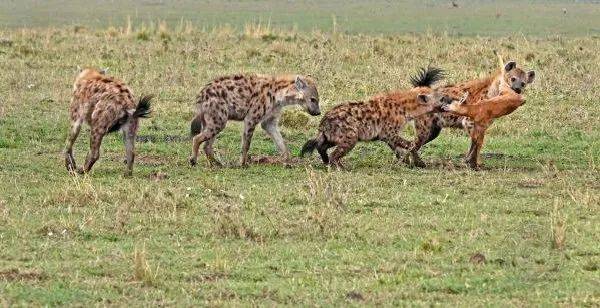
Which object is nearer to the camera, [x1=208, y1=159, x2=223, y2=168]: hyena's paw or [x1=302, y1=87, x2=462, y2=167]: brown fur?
[x1=302, y1=87, x2=462, y2=167]: brown fur

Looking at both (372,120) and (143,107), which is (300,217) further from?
(372,120)

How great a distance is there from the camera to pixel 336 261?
23.0 feet

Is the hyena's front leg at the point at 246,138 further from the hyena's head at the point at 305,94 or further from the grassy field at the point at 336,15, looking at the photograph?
the grassy field at the point at 336,15

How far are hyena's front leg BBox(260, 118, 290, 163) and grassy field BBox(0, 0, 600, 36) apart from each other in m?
15.4

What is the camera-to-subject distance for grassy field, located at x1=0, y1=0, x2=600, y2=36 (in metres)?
29.8

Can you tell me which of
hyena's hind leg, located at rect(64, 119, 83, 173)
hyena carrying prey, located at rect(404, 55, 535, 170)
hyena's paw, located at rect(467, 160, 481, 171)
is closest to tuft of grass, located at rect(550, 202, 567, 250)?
hyena's paw, located at rect(467, 160, 481, 171)

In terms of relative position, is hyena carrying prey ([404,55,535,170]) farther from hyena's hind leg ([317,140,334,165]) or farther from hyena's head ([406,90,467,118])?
hyena's hind leg ([317,140,334,165])

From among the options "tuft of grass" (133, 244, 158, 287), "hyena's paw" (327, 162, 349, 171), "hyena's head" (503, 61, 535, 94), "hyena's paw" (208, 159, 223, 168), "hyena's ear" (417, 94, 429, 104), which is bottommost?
"hyena's paw" (208, 159, 223, 168)

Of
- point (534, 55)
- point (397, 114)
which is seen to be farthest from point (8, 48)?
point (397, 114)

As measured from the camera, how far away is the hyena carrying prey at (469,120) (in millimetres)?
10867

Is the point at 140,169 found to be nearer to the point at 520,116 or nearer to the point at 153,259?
the point at 153,259

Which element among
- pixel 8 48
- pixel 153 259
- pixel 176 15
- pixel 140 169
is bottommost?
pixel 176 15

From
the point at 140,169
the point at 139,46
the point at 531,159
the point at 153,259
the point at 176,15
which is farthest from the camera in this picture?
the point at 176,15

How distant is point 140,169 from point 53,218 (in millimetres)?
2517
